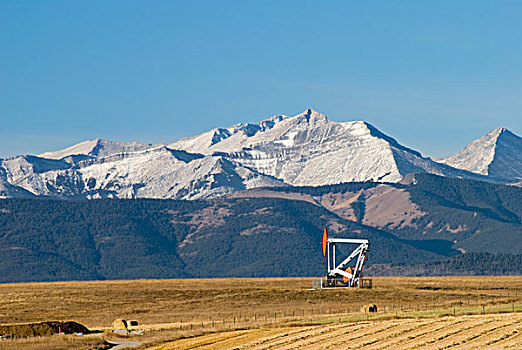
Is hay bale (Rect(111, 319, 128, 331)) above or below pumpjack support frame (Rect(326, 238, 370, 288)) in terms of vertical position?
below

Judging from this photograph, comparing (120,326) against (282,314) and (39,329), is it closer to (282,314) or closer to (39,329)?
(39,329)

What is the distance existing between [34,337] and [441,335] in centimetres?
3954

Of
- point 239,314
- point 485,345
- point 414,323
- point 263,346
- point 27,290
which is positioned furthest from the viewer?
point 27,290

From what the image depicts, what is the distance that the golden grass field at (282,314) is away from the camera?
87.1m

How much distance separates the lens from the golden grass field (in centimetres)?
8712

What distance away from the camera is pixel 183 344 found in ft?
295

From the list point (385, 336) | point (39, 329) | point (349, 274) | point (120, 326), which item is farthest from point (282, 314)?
point (349, 274)

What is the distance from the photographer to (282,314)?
120m

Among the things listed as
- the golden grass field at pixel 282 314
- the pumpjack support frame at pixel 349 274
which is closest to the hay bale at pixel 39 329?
the golden grass field at pixel 282 314

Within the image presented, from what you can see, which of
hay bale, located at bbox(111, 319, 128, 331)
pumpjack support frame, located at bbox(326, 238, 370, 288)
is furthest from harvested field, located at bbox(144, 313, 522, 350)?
pumpjack support frame, located at bbox(326, 238, 370, 288)

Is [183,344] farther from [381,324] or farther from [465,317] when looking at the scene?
[465,317]

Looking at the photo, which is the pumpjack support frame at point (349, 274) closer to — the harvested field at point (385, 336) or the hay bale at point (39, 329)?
the harvested field at point (385, 336)

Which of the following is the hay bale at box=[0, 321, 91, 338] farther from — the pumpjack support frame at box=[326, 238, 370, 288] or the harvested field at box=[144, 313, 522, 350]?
the pumpjack support frame at box=[326, 238, 370, 288]

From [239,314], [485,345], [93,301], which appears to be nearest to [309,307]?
[239,314]
